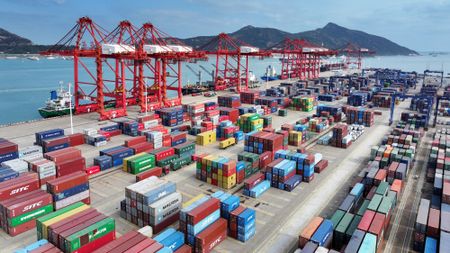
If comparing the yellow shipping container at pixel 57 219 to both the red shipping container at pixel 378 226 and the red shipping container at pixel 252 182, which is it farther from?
the red shipping container at pixel 378 226

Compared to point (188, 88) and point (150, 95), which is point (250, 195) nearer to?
point (150, 95)

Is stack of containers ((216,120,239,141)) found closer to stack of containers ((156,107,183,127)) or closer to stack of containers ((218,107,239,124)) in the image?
stack of containers ((218,107,239,124))

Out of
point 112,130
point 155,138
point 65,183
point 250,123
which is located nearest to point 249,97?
point 250,123

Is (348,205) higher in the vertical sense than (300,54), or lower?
lower

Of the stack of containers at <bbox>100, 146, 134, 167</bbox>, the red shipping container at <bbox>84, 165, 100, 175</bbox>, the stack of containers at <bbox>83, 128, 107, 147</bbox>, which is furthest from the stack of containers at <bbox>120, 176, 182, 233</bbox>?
the stack of containers at <bbox>83, 128, 107, 147</bbox>

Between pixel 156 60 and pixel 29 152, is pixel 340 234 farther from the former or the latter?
pixel 156 60

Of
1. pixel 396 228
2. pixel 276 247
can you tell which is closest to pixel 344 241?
pixel 276 247

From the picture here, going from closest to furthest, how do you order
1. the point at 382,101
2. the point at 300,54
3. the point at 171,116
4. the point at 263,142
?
1. the point at 263,142
2. the point at 171,116
3. the point at 382,101
4. the point at 300,54
